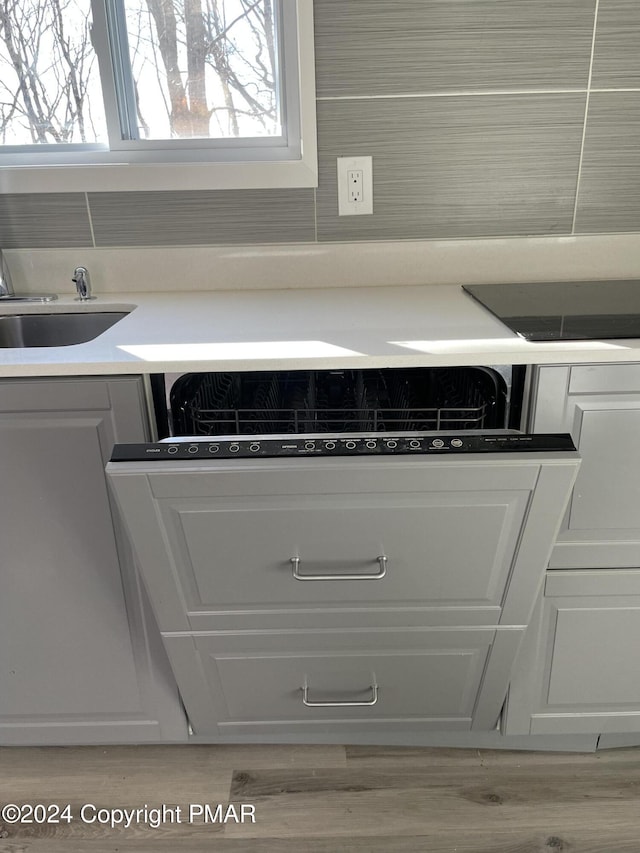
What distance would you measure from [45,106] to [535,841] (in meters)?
1.95

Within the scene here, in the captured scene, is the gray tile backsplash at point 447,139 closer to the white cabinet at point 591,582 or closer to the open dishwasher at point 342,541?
the open dishwasher at point 342,541

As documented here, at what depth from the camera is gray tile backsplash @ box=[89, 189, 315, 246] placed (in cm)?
148

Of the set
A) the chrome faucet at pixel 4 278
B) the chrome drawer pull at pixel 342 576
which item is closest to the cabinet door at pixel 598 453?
the chrome drawer pull at pixel 342 576

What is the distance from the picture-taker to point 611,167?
148 centimetres

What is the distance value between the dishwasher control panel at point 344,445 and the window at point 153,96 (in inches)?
31.4

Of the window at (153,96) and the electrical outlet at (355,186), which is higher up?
the window at (153,96)

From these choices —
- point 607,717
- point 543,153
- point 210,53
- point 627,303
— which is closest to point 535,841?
point 607,717

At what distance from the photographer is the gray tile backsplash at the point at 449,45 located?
1.34 metres

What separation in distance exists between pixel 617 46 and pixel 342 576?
129cm

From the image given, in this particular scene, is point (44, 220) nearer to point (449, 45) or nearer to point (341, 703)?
point (449, 45)

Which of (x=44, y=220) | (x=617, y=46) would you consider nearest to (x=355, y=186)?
(x=617, y=46)

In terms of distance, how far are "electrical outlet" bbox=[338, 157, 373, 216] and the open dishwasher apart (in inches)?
20.2

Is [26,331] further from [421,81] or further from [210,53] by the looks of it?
[421,81]

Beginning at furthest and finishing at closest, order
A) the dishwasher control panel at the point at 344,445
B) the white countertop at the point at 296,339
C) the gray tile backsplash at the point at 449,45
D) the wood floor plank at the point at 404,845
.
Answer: the gray tile backsplash at the point at 449,45
the wood floor plank at the point at 404,845
the white countertop at the point at 296,339
the dishwasher control panel at the point at 344,445
